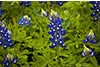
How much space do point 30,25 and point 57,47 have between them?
801mm

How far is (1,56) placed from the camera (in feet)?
8.00

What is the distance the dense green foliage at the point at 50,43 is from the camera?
2297 millimetres

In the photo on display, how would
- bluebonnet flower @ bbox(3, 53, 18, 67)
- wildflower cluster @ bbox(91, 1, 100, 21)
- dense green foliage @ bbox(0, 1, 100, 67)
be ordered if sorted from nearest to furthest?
bluebonnet flower @ bbox(3, 53, 18, 67) < dense green foliage @ bbox(0, 1, 100, 67) < wildflower cluster @ bbox(91, 1, 100, 21)

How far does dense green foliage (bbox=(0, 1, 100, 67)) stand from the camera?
2.30 meters

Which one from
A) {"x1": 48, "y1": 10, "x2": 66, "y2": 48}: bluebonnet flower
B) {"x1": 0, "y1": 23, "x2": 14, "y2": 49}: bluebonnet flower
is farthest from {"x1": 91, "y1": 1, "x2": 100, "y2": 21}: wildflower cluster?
{"x1": 0, "y1": 23, "x2": 14, "y2": 49}: bluebonnet flower

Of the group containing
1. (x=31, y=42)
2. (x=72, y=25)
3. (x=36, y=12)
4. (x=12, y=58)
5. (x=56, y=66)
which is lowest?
(x=56, y=66)

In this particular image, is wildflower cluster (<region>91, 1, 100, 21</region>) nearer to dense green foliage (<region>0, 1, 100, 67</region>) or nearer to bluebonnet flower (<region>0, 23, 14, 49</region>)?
dense green foliage (<region>0, 1, 100, 67</region>)

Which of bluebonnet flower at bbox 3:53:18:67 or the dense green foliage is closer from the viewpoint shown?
bluebonnet flower at bbox 3:53:18:67

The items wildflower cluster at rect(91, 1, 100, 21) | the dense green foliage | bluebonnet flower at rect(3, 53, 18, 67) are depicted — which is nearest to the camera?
bluebonnet flower at rect(3, 53, 18, 67)

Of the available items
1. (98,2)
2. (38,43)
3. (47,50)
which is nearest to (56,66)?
(47,50)

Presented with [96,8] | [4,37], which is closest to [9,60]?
[4,37]

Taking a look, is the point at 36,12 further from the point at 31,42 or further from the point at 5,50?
the point at 5,50

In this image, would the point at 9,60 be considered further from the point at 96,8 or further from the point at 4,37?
the point at 96,8

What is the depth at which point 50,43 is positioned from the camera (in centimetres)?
245
